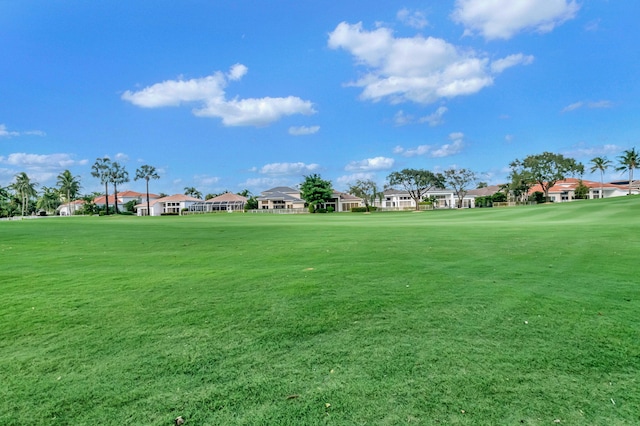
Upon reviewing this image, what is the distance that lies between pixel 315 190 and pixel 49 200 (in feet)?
275

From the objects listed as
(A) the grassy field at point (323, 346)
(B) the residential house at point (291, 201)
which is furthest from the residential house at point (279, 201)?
(A) the grassy field at point (323, 346)

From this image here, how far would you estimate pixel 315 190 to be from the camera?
257 feet

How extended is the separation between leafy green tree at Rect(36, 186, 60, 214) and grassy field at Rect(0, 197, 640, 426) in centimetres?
12387

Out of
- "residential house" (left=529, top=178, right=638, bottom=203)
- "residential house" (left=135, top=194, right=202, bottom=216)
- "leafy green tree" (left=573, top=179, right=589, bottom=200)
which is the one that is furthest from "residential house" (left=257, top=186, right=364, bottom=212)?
"leafy green tree" (left=573, top=179, right=589, bottom=200)

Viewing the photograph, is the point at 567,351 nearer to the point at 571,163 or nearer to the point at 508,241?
the point at 508,241

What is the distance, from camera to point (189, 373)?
346 centimetres

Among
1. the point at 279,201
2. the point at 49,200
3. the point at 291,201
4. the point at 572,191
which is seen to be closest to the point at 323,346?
the point at 279,201

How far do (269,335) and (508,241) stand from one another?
1043cm

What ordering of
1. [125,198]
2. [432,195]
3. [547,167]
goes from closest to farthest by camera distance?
[547,167], [432,195], [125,198]

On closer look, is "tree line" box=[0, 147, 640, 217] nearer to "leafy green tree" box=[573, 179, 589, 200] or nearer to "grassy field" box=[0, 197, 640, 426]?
"leafy green tree" box=[573, 179, 589, 200]

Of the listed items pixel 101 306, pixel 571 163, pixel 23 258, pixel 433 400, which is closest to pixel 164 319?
pixel 101 306

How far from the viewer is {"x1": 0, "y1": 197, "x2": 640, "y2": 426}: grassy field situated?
2945 mm

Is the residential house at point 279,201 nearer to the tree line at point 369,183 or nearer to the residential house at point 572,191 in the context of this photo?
the tree line at point 369,183

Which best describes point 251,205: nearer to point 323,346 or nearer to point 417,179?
point 417,179
